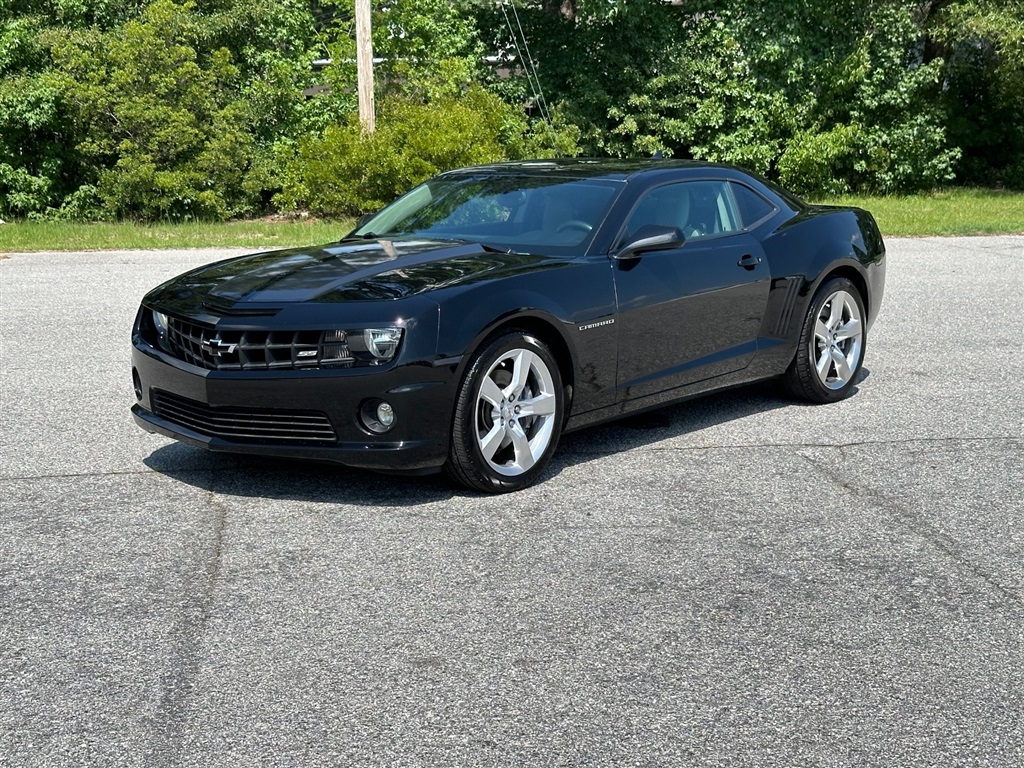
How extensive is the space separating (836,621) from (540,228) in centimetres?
288

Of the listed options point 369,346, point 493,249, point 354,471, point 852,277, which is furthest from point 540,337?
point 852,277

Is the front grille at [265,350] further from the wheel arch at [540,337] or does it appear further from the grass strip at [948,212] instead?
the grass strip at [948,212]

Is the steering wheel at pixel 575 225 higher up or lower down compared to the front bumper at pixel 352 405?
higher up

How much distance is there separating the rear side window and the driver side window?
0.05 m

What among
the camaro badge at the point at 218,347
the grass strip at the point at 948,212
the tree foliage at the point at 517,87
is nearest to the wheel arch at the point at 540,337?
the camaro badge at the point at 218,347

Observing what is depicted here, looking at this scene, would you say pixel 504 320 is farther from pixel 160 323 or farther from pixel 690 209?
pixel 690 209

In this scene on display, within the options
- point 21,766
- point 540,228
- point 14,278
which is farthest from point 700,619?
point 14,278

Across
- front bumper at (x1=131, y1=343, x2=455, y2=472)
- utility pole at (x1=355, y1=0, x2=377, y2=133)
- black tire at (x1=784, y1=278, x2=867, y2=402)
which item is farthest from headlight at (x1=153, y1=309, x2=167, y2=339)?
utility pole at (x1=355, y1=0, x2=377, y2=133)

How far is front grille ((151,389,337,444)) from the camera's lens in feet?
17.8

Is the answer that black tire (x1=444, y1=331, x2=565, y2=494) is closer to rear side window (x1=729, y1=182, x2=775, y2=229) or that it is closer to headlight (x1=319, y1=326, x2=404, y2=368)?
headlight (x1=319, y1=326, x2=404, y2=368)

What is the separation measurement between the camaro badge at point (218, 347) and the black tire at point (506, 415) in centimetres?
96

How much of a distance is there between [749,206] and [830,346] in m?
0.97

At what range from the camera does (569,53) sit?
1176 inches

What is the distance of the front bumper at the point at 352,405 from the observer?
5336mm
